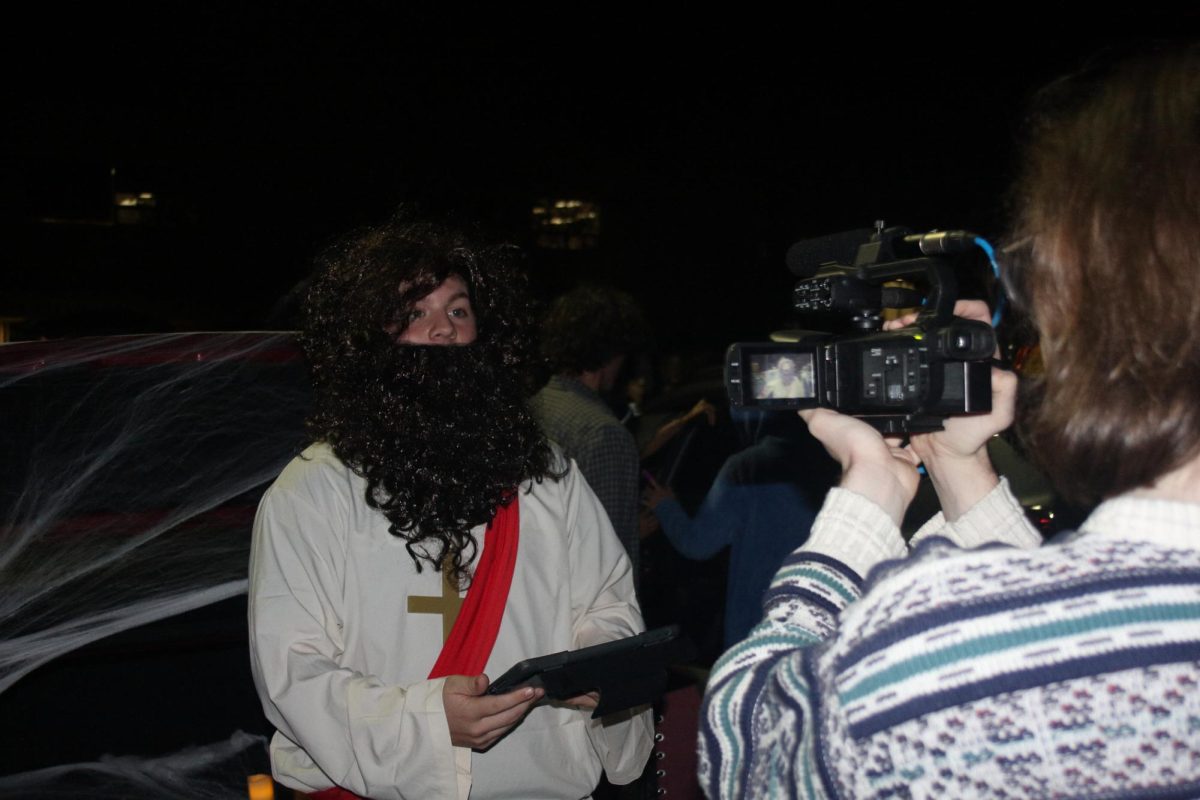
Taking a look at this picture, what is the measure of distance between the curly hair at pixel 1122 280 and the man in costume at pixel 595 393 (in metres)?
1.79

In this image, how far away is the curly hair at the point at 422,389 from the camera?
204cm

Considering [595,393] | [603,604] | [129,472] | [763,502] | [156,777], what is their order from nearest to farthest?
[603,604], [129,472], [156,777], [763,502], [595,393]

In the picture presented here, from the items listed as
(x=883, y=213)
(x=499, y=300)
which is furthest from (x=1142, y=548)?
(x=883, y=213)

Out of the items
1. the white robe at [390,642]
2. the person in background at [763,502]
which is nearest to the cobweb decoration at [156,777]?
the white robe at [390,642]

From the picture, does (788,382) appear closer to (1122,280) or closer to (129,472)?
(1122,280)

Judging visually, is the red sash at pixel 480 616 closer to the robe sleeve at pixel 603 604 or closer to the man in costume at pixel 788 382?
the robe sleeve at pixel 603 604

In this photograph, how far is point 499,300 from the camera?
95.3 inches

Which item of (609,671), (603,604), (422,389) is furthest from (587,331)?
(609,671)

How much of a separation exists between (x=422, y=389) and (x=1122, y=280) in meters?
1.54

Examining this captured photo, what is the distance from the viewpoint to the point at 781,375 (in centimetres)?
A: 145

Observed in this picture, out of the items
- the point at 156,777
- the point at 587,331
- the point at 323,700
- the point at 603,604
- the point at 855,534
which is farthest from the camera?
the point at 587,331

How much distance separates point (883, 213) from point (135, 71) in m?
8.41

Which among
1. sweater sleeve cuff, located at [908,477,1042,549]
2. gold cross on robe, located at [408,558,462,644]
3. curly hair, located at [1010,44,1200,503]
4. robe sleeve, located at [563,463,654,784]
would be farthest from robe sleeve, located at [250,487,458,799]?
curly hair, located at [1010,44,1200,503]

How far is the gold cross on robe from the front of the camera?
1.95 meters
